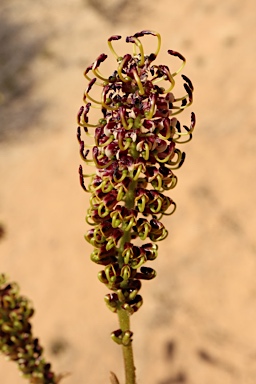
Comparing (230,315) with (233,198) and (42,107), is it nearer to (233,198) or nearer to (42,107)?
(233,198)

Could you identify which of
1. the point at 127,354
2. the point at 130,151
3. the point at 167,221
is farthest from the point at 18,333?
the point at 167,221

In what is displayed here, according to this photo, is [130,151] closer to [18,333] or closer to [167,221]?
[18,333]

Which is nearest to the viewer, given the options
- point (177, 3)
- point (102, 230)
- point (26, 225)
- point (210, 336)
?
point (102, 230)

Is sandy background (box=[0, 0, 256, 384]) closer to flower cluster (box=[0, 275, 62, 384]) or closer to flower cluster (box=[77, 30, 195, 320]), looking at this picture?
flower cluster (box=[0, 275, 62, 384])

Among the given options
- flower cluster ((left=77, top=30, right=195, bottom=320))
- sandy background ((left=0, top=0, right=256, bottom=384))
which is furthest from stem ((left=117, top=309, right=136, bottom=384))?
sandy background ((left=0, top=0, right=256, bottom=384))

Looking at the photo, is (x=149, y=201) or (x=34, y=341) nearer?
(x=149, y=201)

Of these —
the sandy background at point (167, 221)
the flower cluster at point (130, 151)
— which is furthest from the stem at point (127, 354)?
the sandy background at point (167, 221)

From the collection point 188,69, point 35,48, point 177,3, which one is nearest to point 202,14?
point 177,3

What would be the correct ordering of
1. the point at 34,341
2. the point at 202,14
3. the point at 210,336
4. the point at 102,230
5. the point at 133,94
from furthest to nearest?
1. the point at 202,14
2. the point at 210,336
3. the point at 34,341
4. the point at 102,230
5. the point at 133,94
